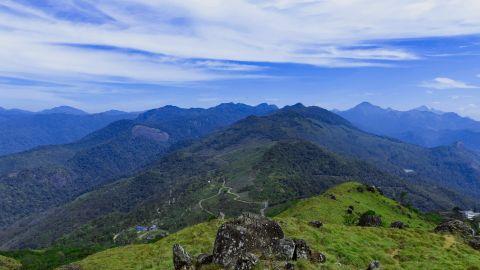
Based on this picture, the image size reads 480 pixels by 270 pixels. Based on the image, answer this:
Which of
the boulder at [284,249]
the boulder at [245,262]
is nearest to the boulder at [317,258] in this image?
the boulder at [284,249]

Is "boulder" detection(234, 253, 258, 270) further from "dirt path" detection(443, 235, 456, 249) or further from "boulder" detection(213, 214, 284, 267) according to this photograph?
"dirt path" detection(443, 235, 456, 249)

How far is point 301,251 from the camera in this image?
44656 millimetres

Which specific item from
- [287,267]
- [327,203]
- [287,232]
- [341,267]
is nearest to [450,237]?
[287,232]

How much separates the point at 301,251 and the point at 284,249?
7.90ft

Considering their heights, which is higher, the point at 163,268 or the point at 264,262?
the point at 264,262

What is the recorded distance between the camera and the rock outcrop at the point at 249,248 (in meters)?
40.5

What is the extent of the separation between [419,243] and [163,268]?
3993 centimetres

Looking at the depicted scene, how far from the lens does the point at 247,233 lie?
43.1 metres

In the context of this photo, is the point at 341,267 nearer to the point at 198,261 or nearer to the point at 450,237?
the point at 198,261

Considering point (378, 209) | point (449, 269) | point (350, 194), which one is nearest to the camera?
point (449, 269)

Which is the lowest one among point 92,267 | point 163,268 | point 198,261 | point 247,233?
point 92,267

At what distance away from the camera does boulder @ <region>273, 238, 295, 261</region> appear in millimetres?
43062

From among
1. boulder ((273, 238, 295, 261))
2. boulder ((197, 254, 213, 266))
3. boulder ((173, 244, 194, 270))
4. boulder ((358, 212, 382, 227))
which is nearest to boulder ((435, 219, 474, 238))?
boulder ((358, 212, 382, 227))

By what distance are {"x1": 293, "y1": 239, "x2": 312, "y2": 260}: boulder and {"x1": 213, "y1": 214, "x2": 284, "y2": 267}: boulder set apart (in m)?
2.23
